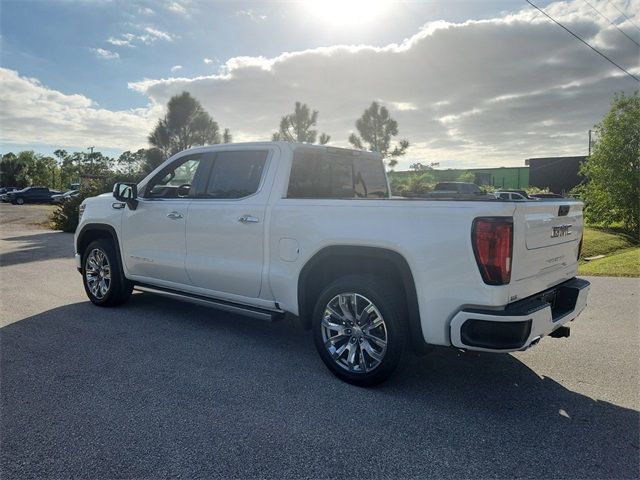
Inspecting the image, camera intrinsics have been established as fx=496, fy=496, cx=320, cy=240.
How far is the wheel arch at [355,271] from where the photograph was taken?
136 inches

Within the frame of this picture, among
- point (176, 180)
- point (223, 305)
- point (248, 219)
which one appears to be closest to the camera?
point (248, 219)

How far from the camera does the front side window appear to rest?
528 cm

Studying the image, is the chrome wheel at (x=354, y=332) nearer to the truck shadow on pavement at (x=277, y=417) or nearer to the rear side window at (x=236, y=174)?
the truck shadow on pavement at (x=277, y=417)

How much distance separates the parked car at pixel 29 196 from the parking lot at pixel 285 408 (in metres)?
46.1

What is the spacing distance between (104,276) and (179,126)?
28.4 meters

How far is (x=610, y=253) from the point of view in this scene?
13664mm

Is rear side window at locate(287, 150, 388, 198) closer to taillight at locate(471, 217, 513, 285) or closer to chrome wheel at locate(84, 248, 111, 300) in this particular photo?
taillight at locate(471, 217, 513, 285)

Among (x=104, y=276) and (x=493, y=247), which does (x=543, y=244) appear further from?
(x=104, y=276)

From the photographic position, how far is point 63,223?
17.4 metres

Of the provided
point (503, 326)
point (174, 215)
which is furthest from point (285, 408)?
point (174, 215)

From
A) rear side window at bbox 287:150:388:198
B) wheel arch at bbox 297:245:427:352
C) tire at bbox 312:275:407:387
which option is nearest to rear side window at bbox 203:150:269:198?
rear side window at bbox 287:150:388:198

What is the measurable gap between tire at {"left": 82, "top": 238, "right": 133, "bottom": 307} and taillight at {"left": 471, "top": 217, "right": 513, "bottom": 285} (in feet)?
14.2

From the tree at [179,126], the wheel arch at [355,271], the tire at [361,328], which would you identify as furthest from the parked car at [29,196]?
the tire at [361,328]

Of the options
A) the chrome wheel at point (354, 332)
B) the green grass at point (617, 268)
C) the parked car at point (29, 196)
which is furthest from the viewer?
the parked car at point (29, 196)
